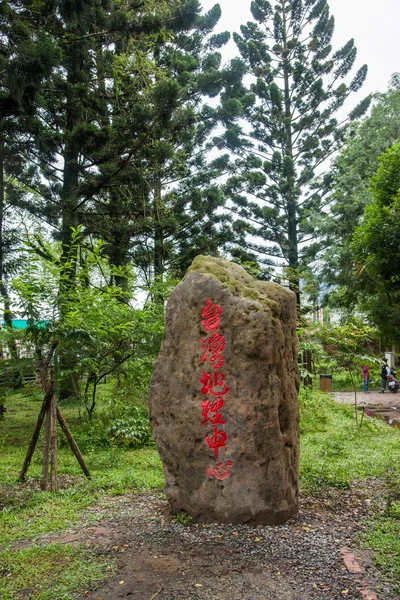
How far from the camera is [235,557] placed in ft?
10.8

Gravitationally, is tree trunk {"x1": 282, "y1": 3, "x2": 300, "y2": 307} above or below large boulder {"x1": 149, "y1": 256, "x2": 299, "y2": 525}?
above

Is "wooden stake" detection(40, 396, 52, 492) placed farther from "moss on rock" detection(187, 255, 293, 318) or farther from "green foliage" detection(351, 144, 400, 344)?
"green foliage" detection(351, 144, 400, 344)

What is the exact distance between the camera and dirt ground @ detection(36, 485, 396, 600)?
2877 mm

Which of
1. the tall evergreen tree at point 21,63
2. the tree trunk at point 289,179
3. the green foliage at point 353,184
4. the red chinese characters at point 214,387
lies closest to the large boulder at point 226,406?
the red chinese characters at point 214,387

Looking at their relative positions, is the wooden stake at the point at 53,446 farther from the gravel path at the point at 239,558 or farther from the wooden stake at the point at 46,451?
the gravel path at the point at 239,558

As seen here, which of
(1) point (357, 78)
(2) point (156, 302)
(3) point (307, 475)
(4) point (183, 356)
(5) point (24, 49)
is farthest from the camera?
(1) point (357, 78)

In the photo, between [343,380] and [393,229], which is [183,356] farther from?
[343,380]

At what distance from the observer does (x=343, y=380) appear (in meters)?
18.5

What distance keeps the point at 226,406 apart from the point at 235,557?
102 centimetres

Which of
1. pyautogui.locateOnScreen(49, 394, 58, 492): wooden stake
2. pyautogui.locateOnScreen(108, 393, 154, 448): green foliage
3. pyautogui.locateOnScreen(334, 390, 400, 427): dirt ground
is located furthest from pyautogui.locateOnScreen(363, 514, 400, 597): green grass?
pyautogui.locateOnScreen(334, 390, 400, 427): dirt ground

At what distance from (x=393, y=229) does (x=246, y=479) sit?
5148 mm

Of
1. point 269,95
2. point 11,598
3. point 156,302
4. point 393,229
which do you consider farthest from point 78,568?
point 269,95

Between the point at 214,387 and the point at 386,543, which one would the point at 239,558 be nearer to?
the point at 386,543

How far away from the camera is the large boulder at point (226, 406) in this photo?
379 cm
